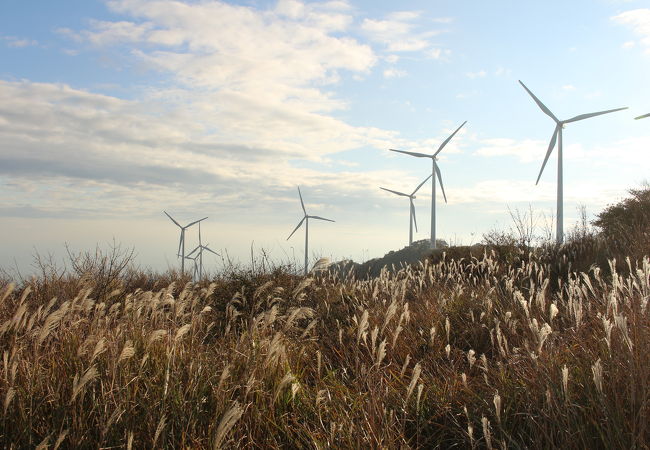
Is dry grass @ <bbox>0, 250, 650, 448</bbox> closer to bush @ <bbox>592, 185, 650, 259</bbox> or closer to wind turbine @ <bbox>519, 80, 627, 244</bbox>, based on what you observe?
bush @ <bbox>592, 185, 650, 259</bbox>

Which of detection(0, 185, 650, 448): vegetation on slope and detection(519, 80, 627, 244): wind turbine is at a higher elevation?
detection(519, 80, 627, 244): wind turbine

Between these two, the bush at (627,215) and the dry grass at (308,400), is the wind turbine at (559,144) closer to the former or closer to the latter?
the bush at (627,215)

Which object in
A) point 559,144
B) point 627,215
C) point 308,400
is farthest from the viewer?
point 559,144

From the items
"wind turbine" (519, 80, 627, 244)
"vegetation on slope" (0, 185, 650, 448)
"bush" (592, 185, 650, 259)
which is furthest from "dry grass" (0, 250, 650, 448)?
"wind turbine" (519, 80, 627, 244)

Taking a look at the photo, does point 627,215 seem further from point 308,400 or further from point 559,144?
point 308,400

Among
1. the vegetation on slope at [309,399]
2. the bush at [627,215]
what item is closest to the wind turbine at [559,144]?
the bush at [627,215]

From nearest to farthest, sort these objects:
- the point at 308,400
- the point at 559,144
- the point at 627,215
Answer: the point at 308,400, the point at 627,215, the point at 559,144

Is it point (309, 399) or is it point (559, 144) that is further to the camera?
point (559, 144)

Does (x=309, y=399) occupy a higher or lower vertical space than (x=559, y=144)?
lower

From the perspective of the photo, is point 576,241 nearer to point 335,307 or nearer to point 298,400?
point 335,307

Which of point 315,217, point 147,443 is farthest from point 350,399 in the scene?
point 315,217

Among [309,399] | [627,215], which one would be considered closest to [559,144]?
[627,215]

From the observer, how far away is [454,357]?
22.1ft

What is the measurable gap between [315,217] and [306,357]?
28.1 m
